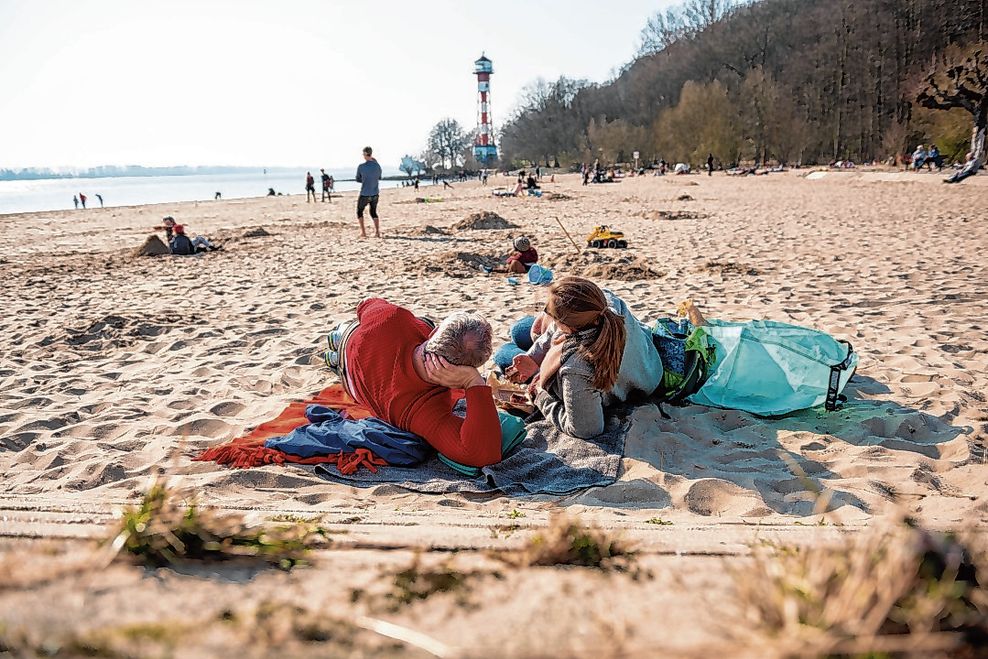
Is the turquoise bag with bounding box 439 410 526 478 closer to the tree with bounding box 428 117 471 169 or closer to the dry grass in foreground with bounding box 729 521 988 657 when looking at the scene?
the dry grass in foreground with bounding box 729 521 988 657

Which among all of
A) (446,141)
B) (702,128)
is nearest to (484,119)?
(446,141)

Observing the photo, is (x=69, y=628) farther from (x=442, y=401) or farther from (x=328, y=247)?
(x=328, y=247)

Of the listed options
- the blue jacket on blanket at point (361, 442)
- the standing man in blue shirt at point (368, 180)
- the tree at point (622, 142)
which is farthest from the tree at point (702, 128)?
the blue jacket on blanket at point (361, 442)

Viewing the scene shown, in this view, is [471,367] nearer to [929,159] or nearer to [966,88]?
[966,88]

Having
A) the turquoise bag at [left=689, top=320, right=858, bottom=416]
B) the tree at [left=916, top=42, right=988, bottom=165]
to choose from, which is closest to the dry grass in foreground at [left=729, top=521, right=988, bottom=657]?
the turquoise bag at [left=689, top=320, right=858, bottom=416]

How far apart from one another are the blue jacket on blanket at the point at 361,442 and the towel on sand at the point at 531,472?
68 millimetres

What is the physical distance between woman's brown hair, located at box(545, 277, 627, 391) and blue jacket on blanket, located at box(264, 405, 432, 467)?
36.9 inches

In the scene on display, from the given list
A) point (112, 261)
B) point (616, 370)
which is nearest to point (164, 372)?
point (616, 370)

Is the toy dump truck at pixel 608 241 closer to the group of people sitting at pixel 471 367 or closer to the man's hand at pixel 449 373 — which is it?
the group of people sitting at pixel 471 367

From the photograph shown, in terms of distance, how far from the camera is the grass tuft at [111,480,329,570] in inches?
50.4

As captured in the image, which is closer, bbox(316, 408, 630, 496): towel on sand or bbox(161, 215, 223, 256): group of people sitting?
bbox(316, 408, 630, 496): towel on sand

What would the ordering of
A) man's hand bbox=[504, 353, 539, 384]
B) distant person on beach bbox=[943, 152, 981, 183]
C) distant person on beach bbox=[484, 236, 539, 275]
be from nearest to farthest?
man's hand bbox=[504, 353, 539, 384] < distant person on beach bbox=[484, 236, 539, 275] < distant person on beach bbox=[943, 152, 981, 183]

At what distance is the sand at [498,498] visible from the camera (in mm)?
1173

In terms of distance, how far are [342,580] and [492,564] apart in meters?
0.31
